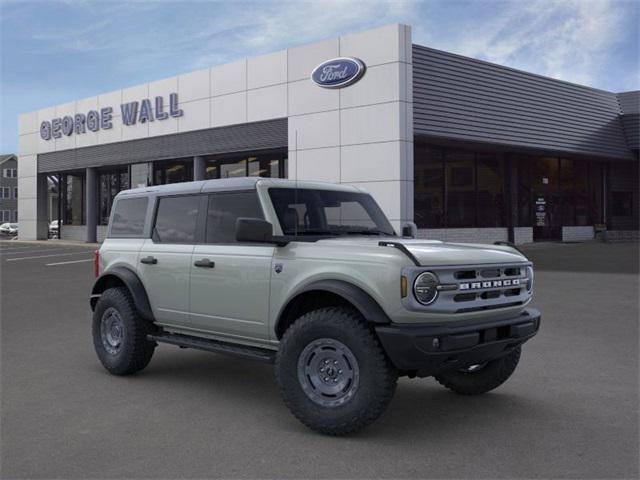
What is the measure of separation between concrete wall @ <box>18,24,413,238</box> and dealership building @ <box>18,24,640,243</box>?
52 millimetres

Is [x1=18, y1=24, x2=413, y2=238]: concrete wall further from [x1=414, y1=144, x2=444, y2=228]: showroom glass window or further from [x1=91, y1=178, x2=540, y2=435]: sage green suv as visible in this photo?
[x1=91, y1=178, x2=540, y2=435]: sage green suv

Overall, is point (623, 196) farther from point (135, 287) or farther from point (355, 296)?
point (355, 296)

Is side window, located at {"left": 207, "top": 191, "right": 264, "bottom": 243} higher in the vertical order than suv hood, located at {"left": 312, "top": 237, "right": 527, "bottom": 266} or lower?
higher

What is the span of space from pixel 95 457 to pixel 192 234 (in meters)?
2.37

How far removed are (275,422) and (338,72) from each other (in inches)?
735

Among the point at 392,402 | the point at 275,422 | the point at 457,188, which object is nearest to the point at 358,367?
the point at 275,422

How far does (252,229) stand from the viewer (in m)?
4.74

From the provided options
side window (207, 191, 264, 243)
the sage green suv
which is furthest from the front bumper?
side window (207, 191, 264, 243)

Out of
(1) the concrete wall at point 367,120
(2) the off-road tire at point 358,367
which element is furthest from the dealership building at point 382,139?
(2) the off-road tire at point 358,367

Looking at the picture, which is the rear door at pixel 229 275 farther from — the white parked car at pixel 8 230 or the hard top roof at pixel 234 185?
the white parked car at pixel 8 230

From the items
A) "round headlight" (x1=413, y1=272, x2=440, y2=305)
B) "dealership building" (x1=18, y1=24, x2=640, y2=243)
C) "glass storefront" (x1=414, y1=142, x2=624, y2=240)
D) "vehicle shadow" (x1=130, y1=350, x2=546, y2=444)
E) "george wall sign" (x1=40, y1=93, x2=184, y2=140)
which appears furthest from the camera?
"george wall sign" (x1=40, y1=93, x2=184, y2=140)

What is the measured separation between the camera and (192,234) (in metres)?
5.97

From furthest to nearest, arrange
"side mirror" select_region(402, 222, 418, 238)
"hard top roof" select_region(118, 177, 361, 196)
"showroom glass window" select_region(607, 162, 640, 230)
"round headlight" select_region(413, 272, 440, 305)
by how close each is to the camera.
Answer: "showroom glass window" select_region(607, 162, 640, 230) < "side mirror" select_region(402, 222, 418, 238) < "hard top roof" select_region(118, 177, 361, 196) < "round headlight" select_region(413, 272, 440, 305)

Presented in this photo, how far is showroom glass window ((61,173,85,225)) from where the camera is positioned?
38.7 m
